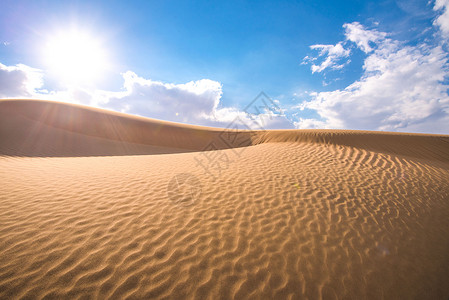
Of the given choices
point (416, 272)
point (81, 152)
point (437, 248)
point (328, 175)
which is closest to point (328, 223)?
point (416, 272)

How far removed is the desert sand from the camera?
2529 mm

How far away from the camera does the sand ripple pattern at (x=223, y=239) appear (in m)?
2.50

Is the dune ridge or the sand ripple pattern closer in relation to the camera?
the sand ripple pattern

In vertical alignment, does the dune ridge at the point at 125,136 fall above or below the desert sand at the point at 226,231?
above

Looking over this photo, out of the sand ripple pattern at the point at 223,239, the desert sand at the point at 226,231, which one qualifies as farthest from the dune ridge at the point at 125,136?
the sand ripple pattern at the point at 223,239

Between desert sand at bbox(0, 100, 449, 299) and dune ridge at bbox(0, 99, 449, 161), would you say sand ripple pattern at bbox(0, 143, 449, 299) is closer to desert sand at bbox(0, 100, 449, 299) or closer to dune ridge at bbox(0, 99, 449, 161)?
desert sand at bbox(0, 100, 449, 299)

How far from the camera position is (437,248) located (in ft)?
12.1

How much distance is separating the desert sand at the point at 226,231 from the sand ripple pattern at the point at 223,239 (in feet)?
0.07

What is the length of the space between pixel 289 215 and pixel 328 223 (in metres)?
0.89

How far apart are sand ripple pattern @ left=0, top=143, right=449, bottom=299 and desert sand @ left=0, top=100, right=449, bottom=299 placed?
0.02 meters

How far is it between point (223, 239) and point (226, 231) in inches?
9.6

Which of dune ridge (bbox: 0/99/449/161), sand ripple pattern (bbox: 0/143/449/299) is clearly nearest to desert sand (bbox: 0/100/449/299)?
sand ripple pattern (bbox: 0/143/449/299)

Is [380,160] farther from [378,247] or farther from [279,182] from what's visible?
[378,247]

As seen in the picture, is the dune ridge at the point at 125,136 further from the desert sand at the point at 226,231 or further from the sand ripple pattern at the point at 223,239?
the sand ripple pattern at the point at 223,239
